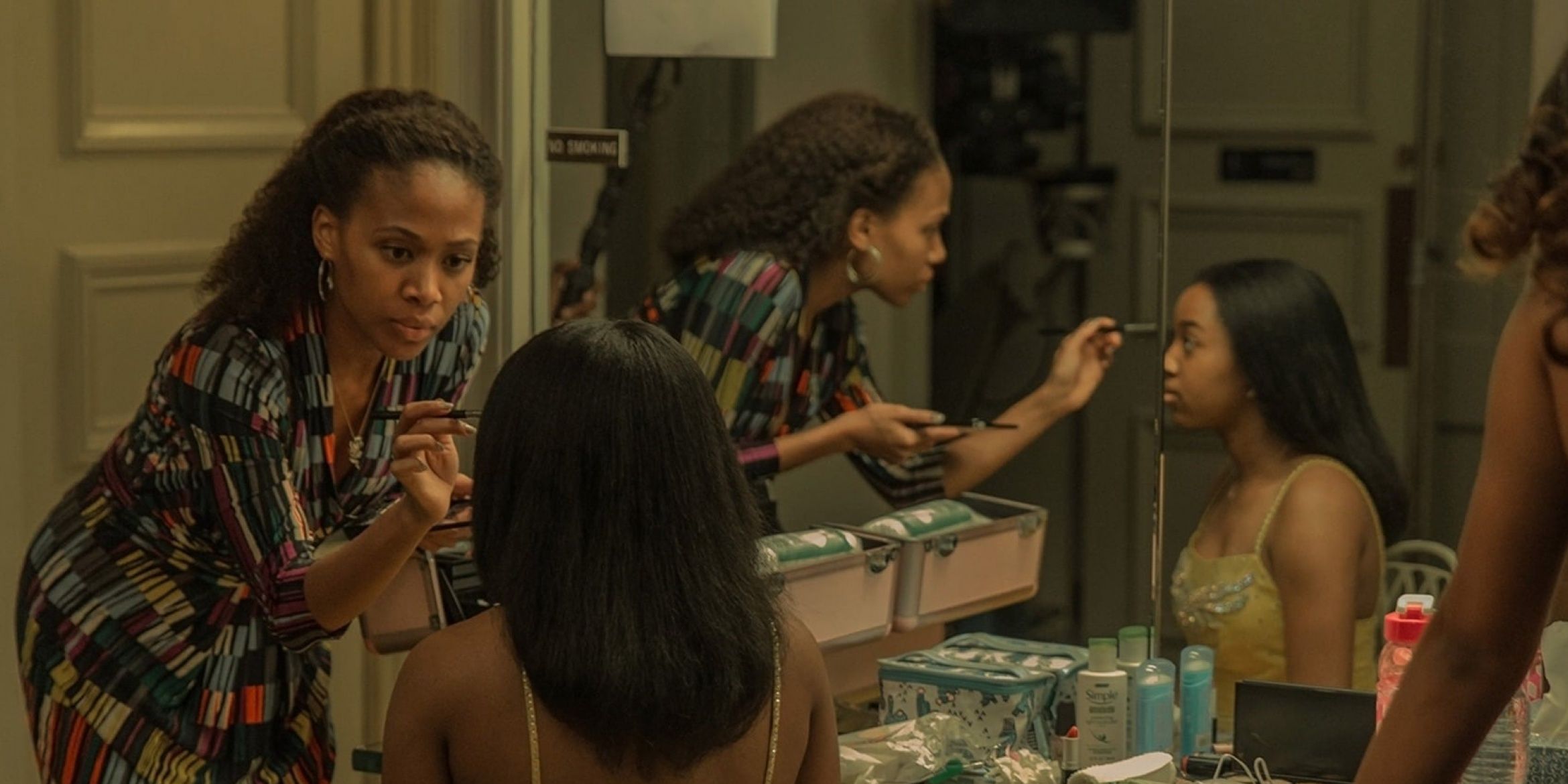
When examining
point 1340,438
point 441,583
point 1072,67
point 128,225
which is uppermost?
point 1072,67

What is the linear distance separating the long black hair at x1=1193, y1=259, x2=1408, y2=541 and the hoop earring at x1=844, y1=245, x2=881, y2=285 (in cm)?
30

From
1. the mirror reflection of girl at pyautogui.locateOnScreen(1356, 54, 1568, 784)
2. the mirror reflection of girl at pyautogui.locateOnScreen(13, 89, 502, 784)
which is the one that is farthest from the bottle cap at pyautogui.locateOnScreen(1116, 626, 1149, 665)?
the mirror reflection of girl at pyautogui.locateOnScreen(1356, 54, 1568, 784)

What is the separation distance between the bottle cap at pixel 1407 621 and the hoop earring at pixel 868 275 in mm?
568

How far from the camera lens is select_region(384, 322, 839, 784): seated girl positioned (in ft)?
4.15

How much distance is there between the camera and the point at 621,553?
1282 millimetres

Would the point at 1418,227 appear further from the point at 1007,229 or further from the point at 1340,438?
the point at 1007,229

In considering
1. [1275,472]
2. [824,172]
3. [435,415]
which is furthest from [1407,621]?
[435,415]

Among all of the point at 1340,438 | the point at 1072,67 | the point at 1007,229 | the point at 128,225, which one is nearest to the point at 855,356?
the point at 1007,229

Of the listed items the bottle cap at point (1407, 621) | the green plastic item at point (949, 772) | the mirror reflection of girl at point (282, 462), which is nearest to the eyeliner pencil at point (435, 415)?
the mirror reflection of girl at point (282, 462)

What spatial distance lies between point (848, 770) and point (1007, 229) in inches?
21.4

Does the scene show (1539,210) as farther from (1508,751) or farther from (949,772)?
(949,772)

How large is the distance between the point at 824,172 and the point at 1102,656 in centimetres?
53

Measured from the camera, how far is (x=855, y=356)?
1.90m

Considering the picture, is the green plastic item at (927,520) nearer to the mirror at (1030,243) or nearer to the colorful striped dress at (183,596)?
the mirror at (1030,243)
